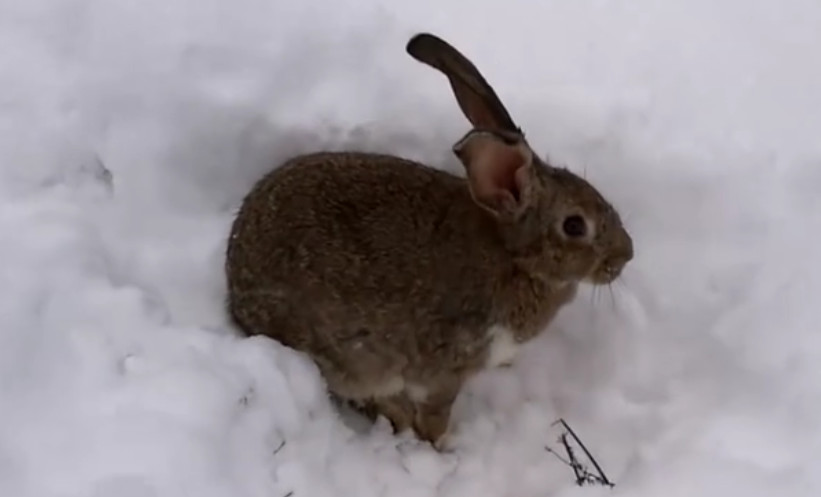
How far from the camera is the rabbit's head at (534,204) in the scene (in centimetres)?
367

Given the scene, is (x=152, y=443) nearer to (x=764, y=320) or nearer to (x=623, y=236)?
(x=623, y=236)

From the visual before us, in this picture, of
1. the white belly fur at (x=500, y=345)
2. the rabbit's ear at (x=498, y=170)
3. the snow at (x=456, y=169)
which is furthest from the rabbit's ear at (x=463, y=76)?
the white belly fur at (x=500, y=345)

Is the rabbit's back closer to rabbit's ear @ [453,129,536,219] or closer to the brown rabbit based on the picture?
the brown rabbit

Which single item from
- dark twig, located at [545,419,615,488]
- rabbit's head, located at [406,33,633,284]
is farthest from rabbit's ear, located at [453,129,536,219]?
dark twig, located at [545,419,615,488]

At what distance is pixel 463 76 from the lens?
145 inches

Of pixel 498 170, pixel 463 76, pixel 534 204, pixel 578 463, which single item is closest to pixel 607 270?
pixel 534 204

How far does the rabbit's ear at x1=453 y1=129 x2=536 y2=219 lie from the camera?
3.53 metres

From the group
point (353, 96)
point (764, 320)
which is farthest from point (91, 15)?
point (764, 320)

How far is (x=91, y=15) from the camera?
4230 mm

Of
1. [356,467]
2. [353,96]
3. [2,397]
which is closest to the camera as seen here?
[2,397]

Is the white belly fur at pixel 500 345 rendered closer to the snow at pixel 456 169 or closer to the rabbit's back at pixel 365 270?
the rabbit's back at pixel 365 270

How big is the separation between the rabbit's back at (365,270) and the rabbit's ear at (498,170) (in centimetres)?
12

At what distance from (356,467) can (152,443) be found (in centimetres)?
75

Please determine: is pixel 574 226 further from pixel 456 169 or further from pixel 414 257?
pixel 456 169
